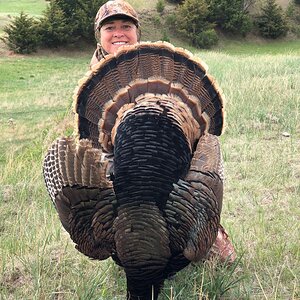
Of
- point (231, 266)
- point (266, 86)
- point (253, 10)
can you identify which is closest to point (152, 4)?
point (253, 10)

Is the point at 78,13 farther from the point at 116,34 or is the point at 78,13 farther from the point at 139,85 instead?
the point at 139,85

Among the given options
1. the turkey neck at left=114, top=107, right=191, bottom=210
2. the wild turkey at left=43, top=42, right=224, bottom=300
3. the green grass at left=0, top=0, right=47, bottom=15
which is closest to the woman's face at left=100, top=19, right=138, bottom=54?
the wild turkey at left=43, top=42, right=224, bottom=300

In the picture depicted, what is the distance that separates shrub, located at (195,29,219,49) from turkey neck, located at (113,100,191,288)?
1220 inches

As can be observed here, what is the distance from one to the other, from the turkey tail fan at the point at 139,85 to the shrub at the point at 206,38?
3034 cm

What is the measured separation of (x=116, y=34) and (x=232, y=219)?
1.73 metres

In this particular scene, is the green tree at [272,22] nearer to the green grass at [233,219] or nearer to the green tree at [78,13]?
the green tree at [78,13]

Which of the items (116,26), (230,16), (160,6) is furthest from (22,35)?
(116,26)

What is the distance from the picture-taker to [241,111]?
7598 millimetres

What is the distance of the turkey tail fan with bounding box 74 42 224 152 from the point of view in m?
2.91

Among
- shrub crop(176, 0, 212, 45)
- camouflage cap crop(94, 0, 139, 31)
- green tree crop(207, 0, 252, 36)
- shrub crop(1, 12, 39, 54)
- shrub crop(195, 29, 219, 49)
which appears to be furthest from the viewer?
green tree crop(207, 0, 252, 36)

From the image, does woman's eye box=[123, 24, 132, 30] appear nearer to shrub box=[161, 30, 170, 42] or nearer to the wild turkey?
the wild turkey

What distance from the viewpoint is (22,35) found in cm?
2861

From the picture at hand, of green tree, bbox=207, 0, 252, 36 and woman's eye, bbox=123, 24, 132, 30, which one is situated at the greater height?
woman's eye, bbox=123, 24, 132, 30

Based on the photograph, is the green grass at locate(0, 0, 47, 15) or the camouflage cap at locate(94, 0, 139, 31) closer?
the camouflage cap at locate(94, 0, 139, 31)
